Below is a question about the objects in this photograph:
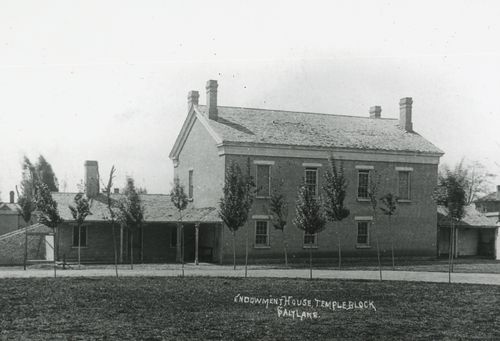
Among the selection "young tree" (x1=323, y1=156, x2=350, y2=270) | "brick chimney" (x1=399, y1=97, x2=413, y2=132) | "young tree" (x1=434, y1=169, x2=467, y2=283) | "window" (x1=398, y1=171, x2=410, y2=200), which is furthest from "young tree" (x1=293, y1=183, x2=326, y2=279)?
"brick chimney" (x1=399, y1=97, x2=413, y2=132)

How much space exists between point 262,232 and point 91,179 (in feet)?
35.4

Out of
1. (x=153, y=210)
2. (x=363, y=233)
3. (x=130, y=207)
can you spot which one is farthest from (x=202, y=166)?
(x=363, y=233)

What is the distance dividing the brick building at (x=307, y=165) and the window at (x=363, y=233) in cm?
6

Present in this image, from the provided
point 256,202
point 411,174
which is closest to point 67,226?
point 256,202

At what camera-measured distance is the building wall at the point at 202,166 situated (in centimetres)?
3479

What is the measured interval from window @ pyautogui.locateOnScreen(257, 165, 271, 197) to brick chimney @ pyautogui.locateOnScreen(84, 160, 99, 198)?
9942 millimetres

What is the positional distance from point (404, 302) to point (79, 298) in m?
8.79

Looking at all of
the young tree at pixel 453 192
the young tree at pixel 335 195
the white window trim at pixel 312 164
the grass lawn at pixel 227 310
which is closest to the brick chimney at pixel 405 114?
the white window trim at pixel 312 164

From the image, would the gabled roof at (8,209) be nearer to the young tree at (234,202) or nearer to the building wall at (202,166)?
the building wall at (202,166)

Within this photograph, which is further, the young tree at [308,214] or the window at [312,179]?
the window at [312,179]

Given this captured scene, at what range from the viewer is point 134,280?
22000 millimetres

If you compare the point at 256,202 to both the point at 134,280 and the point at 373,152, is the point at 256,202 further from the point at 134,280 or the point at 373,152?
the point at 134,280

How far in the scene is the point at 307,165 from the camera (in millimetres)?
35094

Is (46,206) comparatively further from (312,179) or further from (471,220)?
(471,220)
